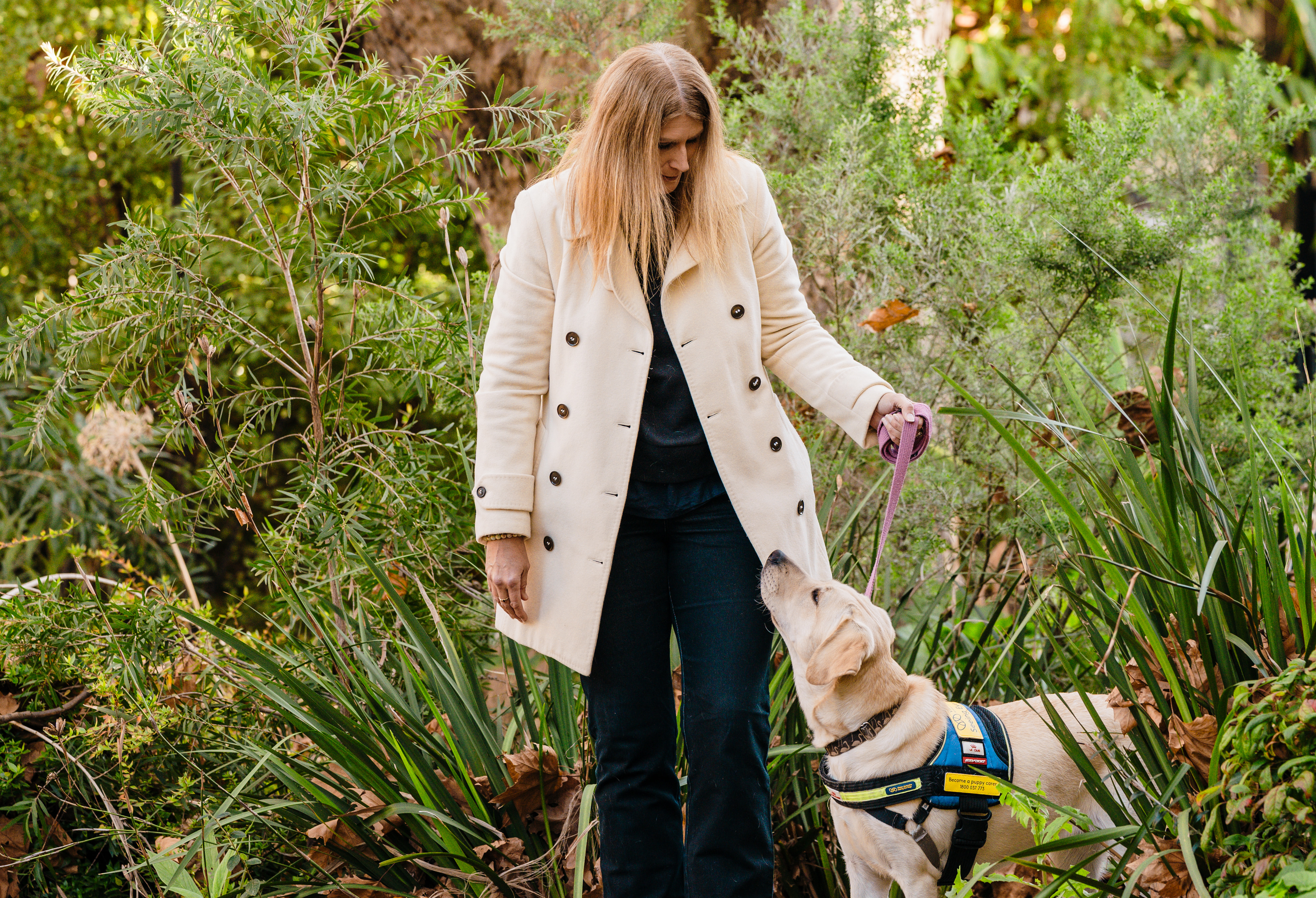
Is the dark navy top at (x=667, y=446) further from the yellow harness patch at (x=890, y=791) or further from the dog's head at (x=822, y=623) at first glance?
the yellow harness patch at (x=890, y=791)

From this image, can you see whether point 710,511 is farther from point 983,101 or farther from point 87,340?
point 983,101

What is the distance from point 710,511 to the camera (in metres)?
2.12

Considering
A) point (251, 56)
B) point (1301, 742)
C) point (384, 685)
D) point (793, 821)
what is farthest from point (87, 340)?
point (1301, 742)

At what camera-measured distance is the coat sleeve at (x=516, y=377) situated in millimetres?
2098

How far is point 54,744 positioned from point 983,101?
10283 millimetres

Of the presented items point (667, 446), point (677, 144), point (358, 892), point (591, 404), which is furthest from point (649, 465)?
point (358, 892)

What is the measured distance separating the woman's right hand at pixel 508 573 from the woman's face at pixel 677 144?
2.78 feet

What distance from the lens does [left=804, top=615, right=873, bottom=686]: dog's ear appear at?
212 cm

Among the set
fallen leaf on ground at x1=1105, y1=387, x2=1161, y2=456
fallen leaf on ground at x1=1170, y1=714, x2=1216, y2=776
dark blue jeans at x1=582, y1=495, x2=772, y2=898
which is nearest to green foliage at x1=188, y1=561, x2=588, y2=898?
dark blue jeans at x1=582, y1=495, x2=772, y2=898

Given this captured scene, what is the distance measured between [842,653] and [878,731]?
0.22 meters

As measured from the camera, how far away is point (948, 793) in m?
2.13

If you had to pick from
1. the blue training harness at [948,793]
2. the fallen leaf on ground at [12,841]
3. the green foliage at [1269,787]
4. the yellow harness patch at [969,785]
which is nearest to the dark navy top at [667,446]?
the blue training harness at [948,793]

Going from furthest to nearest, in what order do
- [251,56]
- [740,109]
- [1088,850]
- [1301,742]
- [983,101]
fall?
[983,101], [740,109], [251,56], [1088,850], [1301,742]

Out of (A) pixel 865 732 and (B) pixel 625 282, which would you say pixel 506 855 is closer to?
(A) pixel 865 732
